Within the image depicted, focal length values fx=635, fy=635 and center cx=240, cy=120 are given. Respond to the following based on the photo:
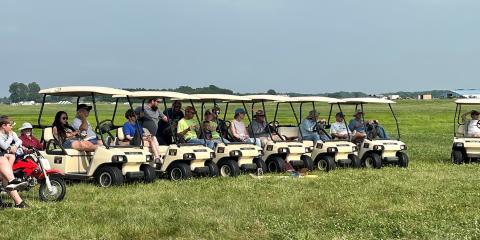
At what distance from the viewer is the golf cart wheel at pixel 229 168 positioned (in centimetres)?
1334

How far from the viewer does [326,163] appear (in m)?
15.2

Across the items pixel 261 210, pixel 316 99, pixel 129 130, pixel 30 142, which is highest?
pixel 316 99

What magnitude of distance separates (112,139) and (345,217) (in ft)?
19.9

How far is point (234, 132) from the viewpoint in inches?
583

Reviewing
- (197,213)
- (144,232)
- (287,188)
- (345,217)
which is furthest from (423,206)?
(144,232)

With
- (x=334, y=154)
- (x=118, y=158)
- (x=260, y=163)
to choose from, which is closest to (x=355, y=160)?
(x=334, y=154)

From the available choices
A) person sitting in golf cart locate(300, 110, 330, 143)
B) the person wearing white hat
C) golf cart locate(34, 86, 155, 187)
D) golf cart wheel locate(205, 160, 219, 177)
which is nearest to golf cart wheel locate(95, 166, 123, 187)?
golf cart locate(34, 86, 155, 187)

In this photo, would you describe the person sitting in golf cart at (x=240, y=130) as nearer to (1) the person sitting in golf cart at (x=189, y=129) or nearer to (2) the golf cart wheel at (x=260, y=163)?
(2) the golf cart wheel at (x=260, y=163)

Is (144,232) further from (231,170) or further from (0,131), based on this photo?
(231,170)

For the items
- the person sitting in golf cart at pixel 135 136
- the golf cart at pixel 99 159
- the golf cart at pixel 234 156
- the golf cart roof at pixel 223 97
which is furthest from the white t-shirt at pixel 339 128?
the golf cart at pixel 99 159

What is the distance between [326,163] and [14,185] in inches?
320

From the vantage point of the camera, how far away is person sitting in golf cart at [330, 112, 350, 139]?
16.6 metres

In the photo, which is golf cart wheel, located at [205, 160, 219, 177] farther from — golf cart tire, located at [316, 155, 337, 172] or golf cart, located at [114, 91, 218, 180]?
golf cart tire, located at [316, 155, 337, 172]

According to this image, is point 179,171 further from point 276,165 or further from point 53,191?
point 53,191
